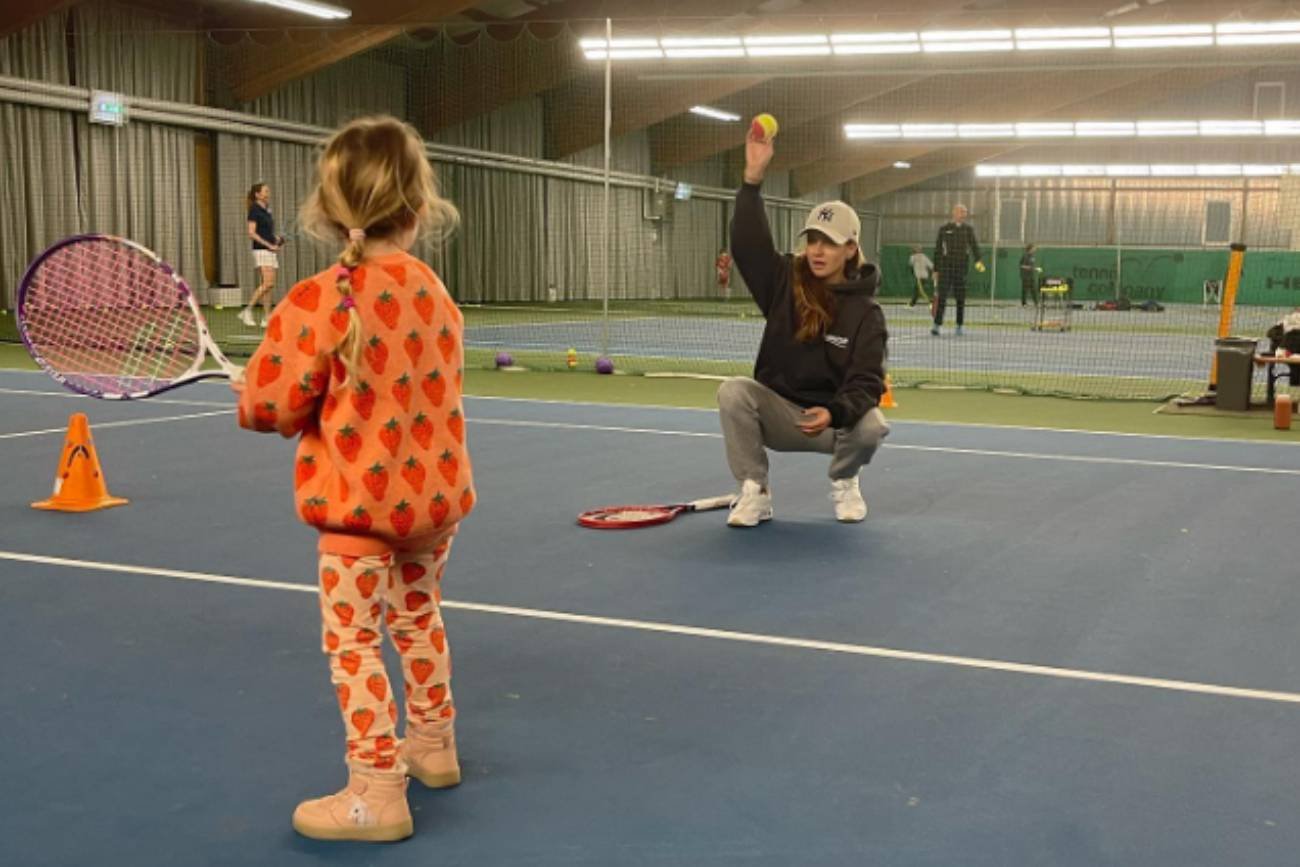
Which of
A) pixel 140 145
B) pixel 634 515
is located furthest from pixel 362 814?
pixel 140 145

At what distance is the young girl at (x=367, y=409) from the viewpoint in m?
2.24

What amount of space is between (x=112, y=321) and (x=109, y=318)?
60mm

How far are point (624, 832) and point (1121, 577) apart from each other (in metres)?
2.45

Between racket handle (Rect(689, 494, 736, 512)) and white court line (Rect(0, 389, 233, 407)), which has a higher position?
white court line (Rect(0, 389, 233, 407))

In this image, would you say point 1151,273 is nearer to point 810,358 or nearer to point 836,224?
point 810,358

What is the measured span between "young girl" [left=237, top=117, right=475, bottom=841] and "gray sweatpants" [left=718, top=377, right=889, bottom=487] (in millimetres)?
2872

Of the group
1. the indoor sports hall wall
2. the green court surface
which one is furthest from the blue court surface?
the indoor sports hall wall

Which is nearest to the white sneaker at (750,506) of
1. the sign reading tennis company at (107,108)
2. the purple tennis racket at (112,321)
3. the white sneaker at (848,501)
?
the white sneaker at (848,501)

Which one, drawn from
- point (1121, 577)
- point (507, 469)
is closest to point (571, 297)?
point (507, 469)

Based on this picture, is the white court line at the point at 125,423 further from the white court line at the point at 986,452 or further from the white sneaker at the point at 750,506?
the white sneaker at the point at 750,506

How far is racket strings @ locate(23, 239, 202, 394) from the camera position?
356 centimetres

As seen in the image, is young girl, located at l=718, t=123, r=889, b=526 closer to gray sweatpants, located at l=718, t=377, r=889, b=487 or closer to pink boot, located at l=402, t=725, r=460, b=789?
gray sweatpants, located at l=718, t=377, r=889, b=487

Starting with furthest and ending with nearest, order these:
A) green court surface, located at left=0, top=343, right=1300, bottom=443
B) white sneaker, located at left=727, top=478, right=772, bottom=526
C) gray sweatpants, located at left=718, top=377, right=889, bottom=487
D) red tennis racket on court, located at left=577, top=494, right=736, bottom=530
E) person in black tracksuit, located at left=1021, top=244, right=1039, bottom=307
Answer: person in black tracksuit, located at left=1021, top=244, right=1039, bottom=307
green court surface, located at left=0, top=343, right=1300, bottom=443
gray sweatpants, located at left=718, top=377, right=889, bottom=487
white sneaker, located at left=727, top=478, right=772, bottom=526
red tennis racket on court, located at left=577, top=494, right=736, bottom=530

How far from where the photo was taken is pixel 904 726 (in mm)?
2867
